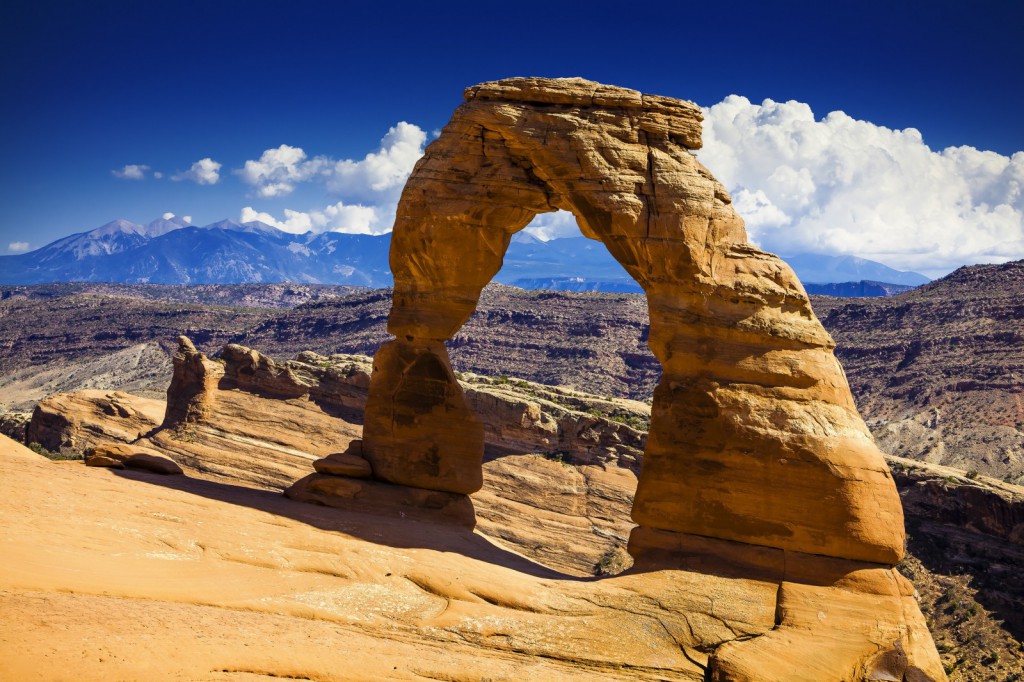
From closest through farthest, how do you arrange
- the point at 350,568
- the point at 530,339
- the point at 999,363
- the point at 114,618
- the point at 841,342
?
the point at 114,618, the point at 350,568, the point at 999,363, the point at 841,342, the point at 530,339

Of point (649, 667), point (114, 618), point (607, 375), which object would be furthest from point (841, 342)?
point (114, 618)

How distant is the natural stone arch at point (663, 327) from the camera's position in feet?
54.1

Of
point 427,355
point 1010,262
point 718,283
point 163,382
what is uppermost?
point 1010,262

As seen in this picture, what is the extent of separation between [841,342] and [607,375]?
67.7 ft

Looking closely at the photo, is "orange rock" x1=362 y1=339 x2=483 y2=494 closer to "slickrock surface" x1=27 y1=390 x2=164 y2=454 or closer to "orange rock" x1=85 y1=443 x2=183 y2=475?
"orange rock" x1=85 y1=443 x2=183 y2=475

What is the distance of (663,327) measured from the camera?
59.2ft

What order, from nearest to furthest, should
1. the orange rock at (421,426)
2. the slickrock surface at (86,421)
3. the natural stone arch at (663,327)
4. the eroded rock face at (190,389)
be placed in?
1. the natural stone arch at (663,327)
2. the orange rock at (421,426)
3. the eroded rock face at (190,389)
4. the slickrock surface at (86,421)

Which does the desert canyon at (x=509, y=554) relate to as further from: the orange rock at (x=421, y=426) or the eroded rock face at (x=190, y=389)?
the eroded rock face at (x=190, y=389)

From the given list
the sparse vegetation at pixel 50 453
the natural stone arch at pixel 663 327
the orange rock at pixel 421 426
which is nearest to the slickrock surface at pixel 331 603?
the natural stone arch at pixel 663 327

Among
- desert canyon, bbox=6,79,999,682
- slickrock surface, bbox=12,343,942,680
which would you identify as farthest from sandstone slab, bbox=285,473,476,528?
slickrock surface, bbox=12,343,942,680

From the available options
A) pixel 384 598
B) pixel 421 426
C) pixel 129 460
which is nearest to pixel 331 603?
pixel 384 598

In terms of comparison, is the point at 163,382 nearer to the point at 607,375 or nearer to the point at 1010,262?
the point at 607,375

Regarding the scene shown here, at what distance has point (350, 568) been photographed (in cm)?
1415

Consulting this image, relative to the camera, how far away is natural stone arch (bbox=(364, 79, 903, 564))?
16.5 meters
